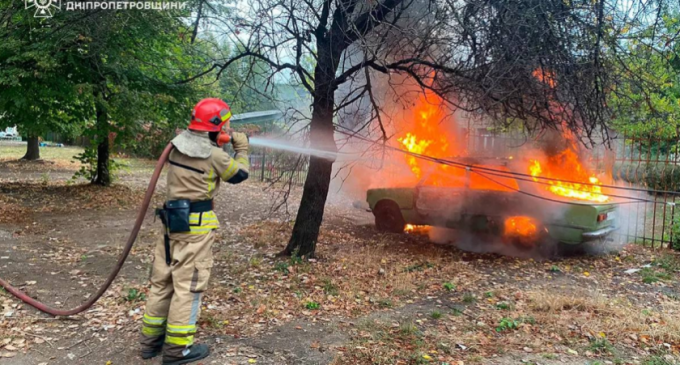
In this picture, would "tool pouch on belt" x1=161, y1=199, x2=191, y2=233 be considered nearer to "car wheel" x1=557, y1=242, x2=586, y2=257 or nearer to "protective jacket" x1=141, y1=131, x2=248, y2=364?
"protective jacket" x1=141, y1=131, x2=248, y2=364

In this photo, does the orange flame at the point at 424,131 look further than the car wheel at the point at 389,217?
Yes

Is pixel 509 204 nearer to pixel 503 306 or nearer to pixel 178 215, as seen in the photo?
pixel 503 306

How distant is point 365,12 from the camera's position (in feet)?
20.2

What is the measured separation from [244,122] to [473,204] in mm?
11016

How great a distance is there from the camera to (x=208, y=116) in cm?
388

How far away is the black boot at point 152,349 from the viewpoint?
3775 mm

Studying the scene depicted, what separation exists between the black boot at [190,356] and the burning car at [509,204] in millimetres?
5158

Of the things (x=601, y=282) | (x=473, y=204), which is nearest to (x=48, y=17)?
(x=473, y=204)

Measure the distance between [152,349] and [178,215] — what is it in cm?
114

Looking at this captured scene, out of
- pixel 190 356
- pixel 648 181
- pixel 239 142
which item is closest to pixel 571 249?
pixel 648 181

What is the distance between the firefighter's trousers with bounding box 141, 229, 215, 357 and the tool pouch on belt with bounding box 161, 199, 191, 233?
0.29 ft

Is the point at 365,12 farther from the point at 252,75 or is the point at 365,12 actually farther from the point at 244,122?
the point at 244,122

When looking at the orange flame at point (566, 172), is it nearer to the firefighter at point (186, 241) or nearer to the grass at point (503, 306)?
the grass at point (503, 306)

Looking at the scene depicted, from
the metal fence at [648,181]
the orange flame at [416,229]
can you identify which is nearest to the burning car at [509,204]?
the orange flame at [416,229]
